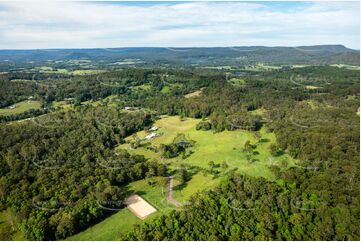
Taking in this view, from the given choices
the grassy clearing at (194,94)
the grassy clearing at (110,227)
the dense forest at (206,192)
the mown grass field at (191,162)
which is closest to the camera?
the dense forest at (206,192)

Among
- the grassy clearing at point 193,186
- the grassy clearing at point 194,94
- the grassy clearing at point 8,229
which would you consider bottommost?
the grassy clearing at point 8,229

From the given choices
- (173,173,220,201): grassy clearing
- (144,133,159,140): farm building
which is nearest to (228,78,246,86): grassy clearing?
(144,133,159,140): farm building

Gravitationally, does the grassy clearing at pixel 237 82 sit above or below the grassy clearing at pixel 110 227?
above

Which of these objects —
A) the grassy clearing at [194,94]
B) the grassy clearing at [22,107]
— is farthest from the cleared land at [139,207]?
the grassy clearing at [194,94]

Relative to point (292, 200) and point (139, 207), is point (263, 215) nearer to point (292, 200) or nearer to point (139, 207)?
point (292, 200)

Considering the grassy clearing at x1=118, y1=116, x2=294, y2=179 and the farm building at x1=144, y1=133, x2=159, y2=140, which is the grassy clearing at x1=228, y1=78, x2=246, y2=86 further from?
the farm building at x1=144, y1=133, x2=159, y2=140

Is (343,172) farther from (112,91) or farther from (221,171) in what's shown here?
(112,91)

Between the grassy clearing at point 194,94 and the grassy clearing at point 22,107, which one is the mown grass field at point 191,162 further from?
the grassy clearing at point 22,107

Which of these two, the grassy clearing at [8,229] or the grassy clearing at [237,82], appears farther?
the grassy clearing at [237,82]
